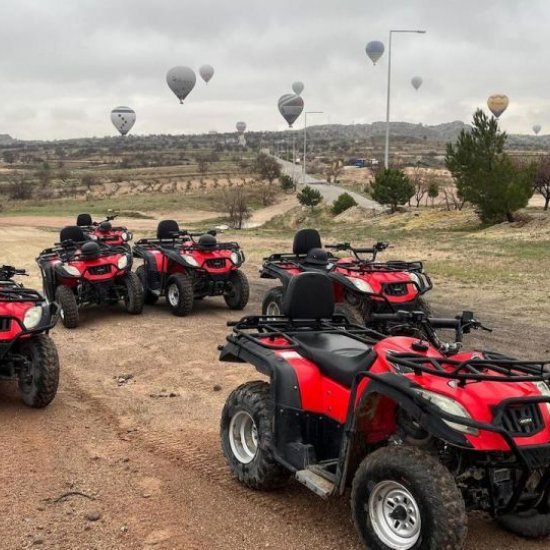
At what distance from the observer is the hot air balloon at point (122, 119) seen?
70.2 meters

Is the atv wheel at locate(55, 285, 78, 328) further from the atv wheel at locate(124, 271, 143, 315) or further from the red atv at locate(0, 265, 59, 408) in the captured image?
the red atv at locate(0, 265, 59, 408)

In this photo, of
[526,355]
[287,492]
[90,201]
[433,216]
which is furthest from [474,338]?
[90,201]

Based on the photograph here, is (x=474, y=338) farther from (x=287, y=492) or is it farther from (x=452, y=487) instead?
(x=452, y=487)

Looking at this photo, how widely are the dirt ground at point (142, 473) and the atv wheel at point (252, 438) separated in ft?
0.47

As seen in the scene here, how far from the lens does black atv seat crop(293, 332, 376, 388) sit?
165 inches

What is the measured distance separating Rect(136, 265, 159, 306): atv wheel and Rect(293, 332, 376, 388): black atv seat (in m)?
7.59

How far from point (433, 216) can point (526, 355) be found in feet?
85.9

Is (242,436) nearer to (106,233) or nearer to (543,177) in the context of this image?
(106,233)

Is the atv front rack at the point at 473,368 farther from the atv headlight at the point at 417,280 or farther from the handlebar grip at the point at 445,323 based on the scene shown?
the atv headlight at the point at 417,280

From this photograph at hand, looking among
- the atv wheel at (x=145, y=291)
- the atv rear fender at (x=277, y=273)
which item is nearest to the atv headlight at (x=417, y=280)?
the atv rear fender at (x=277, y=273)

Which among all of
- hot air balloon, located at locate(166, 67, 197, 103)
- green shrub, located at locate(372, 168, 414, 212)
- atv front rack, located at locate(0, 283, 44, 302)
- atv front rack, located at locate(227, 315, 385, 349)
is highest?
hot air balloon, located at locate(166, 67, 197, 103)

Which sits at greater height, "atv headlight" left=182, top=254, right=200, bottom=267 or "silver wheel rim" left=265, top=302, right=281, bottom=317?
"atv headlight" left=182, top=254, right=200, bottom=267

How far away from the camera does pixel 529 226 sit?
26.8 metres

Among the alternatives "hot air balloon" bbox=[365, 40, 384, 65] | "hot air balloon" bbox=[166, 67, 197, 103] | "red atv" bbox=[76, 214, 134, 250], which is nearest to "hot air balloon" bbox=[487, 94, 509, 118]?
"hot air balloon" bbox=[365, 40, 384, 65]
